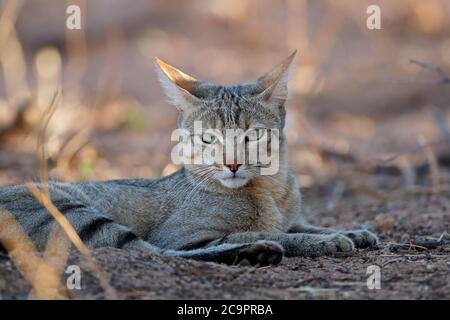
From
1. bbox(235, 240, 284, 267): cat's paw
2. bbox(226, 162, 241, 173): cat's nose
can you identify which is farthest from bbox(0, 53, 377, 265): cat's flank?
bbox(235, 240, 284, 267): cat's paw

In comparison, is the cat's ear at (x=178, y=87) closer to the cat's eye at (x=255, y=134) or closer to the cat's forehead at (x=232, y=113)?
the cat's forehead at (x=232, y=113)

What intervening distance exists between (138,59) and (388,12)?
577cm

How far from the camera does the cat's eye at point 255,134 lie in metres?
5.75

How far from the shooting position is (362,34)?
17391mm

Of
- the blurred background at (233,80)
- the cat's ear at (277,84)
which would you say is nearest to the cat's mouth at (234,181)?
the cat's ear at (277,84)

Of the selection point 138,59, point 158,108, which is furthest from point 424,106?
point 138,59

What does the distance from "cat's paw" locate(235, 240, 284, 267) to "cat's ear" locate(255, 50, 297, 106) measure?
141cm

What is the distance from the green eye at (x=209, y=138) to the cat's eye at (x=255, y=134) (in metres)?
Result: 0.25

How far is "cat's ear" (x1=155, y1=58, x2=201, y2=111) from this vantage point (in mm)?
6023

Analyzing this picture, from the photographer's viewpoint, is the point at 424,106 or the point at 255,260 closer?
the point at 255,260

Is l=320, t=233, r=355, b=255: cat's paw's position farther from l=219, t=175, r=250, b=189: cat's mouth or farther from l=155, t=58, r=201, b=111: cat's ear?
l=155, t=58, r=201, b=111: cat's ear

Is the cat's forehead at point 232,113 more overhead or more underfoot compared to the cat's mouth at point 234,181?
more overhead

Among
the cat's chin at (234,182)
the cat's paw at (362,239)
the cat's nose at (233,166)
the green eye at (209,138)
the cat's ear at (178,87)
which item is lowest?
the cat's paw at (362,239)
